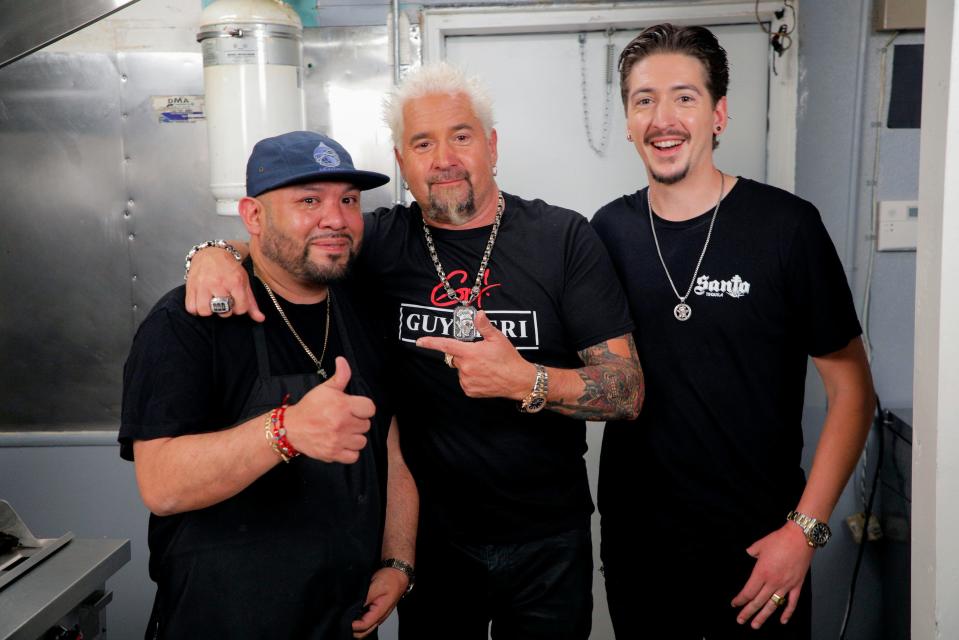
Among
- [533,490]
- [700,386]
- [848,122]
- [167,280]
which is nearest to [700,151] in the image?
[700,386]

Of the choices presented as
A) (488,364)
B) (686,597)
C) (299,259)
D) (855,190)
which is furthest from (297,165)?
(855,190)

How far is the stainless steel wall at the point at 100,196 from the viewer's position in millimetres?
3080

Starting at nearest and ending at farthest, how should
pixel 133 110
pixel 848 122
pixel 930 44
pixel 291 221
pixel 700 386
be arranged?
pixel 930 44
pixel 291 221
pixel 700 386
pixel 848 122
pixel 133 110

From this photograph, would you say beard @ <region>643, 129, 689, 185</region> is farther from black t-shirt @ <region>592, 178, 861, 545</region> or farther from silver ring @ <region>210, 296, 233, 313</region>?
silver ring @ <region>210, 296, 233, 313</region>

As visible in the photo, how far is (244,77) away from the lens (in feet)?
8.54

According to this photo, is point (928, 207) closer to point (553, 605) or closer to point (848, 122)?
point (553, 605)

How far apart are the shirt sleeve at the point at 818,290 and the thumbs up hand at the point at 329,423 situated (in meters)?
0.99

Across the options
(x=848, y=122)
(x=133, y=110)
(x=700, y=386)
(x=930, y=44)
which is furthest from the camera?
(x=133, y=110)

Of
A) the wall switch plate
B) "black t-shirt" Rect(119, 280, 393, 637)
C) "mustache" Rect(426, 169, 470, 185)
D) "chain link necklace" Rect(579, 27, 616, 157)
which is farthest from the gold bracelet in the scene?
the wall switch plate

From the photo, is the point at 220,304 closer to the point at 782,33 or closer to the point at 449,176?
the point at 449,176

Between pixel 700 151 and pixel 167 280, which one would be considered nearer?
pixel 700 151

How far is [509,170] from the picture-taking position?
3279mm

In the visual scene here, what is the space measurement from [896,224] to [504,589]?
193 cm

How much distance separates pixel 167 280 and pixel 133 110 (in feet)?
2.08
